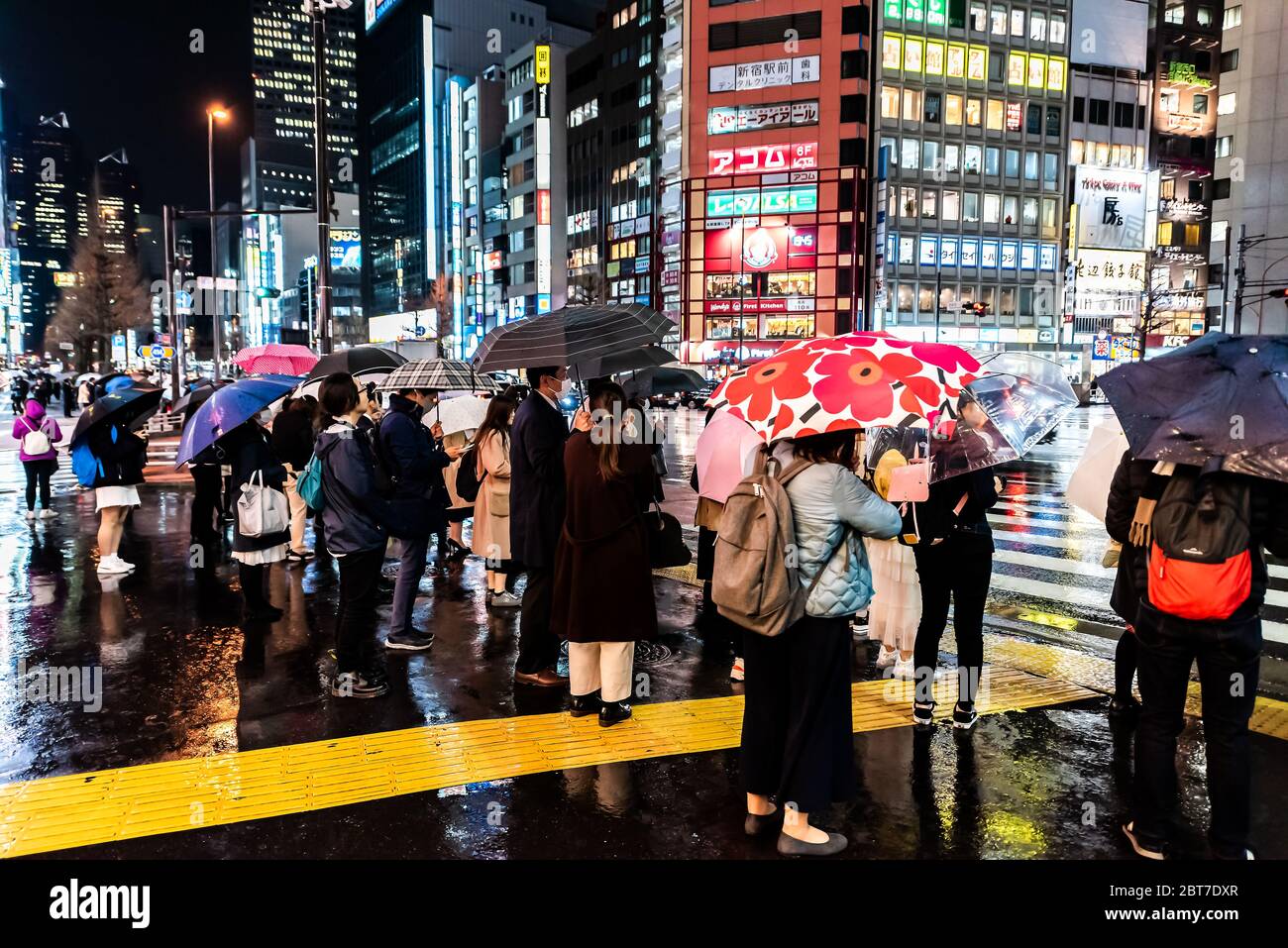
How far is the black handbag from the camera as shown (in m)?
5.63

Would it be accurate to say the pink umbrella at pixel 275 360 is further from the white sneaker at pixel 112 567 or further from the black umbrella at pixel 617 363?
the black umbrella at pixel 617 363

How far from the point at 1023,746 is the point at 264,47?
222 meters

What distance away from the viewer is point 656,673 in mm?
6809

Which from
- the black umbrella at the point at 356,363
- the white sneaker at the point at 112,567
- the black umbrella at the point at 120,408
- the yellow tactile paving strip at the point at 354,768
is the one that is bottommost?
the yellow tactile paving strip at the point at 354,768

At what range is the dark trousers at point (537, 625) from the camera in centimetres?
632

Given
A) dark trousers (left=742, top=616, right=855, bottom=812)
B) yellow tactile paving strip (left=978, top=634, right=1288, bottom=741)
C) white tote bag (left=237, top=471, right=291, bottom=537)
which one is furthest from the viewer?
white tote bag (left=237, top=471, right=291, bottom=537)

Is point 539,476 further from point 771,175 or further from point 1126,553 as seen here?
point 771,175

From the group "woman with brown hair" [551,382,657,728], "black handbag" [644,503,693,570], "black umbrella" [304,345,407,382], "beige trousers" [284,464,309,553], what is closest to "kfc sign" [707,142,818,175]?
"black umbrella" [304,345,407,382]

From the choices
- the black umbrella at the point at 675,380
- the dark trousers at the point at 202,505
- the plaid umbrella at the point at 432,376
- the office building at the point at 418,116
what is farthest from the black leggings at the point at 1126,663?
the office building at the point at 418,116

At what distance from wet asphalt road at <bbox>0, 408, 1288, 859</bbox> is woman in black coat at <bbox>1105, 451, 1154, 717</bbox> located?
0.26 m

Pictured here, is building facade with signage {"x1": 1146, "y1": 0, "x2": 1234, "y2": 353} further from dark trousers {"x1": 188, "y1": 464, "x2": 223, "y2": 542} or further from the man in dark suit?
the man in dark suit

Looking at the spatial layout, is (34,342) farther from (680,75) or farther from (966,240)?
(966,240)

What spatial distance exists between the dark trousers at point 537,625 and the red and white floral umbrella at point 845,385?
2.21 metres
